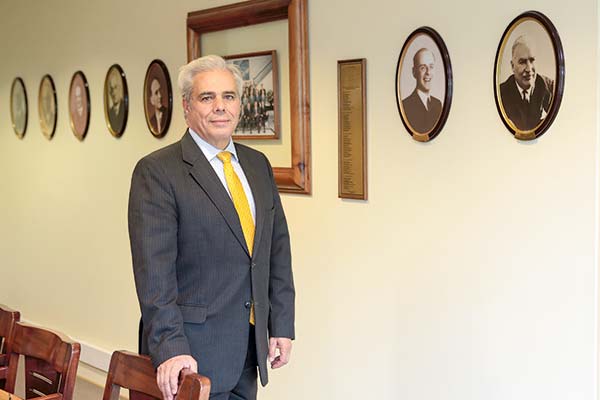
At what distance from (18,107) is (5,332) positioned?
334 cm

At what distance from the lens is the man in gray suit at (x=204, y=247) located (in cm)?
240

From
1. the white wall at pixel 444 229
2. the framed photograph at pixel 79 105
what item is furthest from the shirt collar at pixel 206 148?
the framed photograph at pixel 79 105

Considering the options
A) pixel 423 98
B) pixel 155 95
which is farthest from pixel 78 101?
pixel 423 98

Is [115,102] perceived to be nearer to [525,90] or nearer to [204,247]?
[204,247]

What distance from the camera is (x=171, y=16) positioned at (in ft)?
14.4

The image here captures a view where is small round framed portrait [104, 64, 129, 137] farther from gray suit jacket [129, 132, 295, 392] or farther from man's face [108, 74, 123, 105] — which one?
gray suit jacket [129, 132, 295, 392]

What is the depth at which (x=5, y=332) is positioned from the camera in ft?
9.21

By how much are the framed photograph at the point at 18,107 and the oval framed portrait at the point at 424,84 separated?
11.0ft

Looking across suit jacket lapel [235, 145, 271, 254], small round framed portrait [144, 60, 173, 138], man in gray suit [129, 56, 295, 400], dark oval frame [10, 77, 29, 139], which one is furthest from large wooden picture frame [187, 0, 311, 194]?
dark oval frame [10, 77, 29, 139]

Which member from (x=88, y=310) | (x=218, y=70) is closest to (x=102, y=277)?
(x=88, y=310)

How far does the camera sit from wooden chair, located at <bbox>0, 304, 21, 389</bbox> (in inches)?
108

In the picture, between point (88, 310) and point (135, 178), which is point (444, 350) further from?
point (88, 310)

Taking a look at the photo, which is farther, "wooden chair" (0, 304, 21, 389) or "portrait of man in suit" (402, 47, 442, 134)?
"portrait of man in suit" (402, 47, 442, 134)

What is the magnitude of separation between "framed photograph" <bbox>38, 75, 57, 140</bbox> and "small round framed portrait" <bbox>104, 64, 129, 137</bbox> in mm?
678
